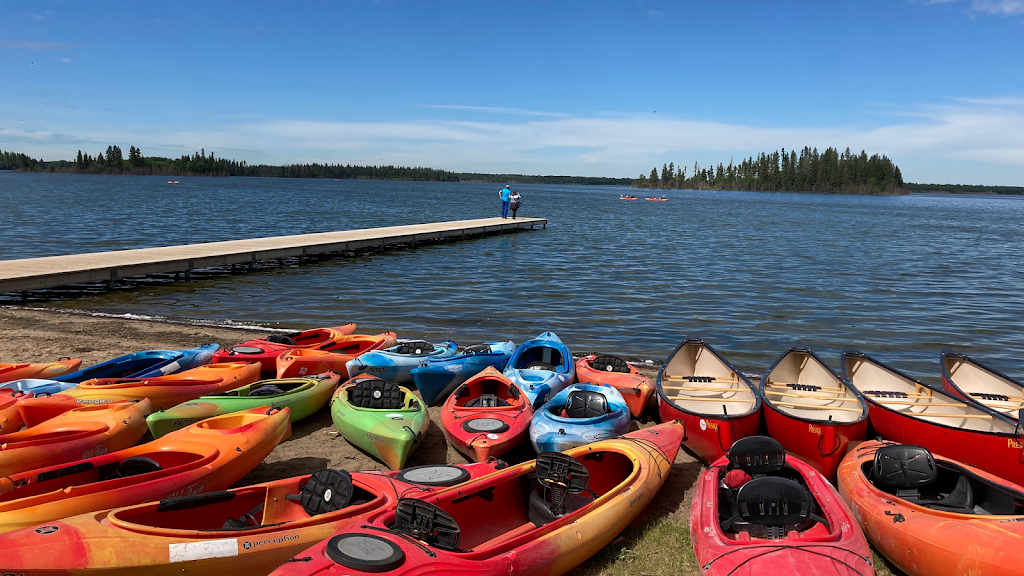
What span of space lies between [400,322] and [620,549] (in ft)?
35.1

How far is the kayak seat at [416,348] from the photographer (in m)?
10.5

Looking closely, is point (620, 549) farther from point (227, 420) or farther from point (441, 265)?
point (441, 265)

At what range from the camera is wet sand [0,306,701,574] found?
6.61 m

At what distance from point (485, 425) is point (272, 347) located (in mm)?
→ 4900

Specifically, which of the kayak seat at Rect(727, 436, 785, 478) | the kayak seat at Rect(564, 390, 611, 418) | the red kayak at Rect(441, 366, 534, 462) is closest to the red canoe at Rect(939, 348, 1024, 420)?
the kayak seat at Rect(727, 436, 785, 478)

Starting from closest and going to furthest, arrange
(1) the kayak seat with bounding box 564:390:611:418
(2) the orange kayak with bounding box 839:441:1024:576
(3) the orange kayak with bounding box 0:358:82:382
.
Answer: (2) the orange kayak with bounding box 839:441:1024:576
(1) the kayak seat with bounding box 564:390:611:418
(3) the orange kayak with bounding box 0:358:82:382

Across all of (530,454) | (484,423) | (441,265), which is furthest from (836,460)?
(441,265)

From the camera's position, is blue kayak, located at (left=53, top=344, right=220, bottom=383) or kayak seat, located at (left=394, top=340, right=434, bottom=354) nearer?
blue kayak, located at (left=53, top=344, right=220, bottom=383)

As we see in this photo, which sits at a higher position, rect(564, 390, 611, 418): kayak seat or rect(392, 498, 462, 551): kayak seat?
rect(392, 498, 462, 551): kayak seat

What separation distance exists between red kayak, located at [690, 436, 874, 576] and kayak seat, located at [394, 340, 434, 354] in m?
5.87

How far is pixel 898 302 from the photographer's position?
19047 mm

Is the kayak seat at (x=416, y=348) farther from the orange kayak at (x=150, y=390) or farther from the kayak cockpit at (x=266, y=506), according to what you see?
the kayak cockpit at (x=266, y=506)

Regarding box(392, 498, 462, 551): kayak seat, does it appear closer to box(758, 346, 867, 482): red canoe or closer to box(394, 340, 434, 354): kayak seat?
box(758, 346, 867, 482): red canoe

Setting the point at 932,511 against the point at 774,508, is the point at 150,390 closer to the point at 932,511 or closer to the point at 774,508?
the point at 774,508
